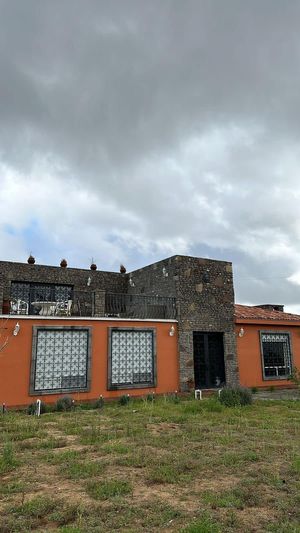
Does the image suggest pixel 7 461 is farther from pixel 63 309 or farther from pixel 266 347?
pixel 266 347

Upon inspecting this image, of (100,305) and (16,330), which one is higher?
(100,305)

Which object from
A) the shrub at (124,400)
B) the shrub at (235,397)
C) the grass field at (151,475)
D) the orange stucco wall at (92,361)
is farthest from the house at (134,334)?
the grass field at (151,475)

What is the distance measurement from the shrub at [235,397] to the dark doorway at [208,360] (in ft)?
9.96

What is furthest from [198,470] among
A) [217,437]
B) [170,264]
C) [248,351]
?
[248,351]

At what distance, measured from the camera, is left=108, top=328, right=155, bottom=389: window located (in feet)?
43.1

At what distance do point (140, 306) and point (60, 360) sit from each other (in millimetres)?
4607

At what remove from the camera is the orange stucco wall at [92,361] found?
37.3ft

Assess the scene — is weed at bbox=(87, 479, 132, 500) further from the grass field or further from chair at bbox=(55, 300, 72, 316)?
chair at bbox=(55, 300, 72, 316)

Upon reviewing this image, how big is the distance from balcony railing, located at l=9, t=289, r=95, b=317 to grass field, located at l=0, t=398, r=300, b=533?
4.35 meters

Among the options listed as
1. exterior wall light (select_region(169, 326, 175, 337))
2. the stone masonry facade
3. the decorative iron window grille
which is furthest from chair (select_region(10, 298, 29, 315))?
exterior wall light (select_region(169, 326, 175, 337))

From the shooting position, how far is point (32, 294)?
1631 cm

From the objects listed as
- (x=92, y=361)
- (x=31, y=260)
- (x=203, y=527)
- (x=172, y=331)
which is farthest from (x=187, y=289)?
(x=203, y=527)

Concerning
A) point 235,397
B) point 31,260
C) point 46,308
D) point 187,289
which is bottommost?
point 235,397

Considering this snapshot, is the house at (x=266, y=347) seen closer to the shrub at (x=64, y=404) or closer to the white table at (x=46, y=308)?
the shrub at (x=64, y=404)
